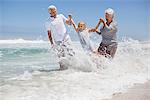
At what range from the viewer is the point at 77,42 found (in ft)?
29.8

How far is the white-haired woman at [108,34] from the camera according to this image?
8.44 meters

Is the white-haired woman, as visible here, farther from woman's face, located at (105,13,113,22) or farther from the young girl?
the young girl

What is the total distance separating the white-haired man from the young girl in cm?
27

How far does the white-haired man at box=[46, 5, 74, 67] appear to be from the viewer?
8391 mm

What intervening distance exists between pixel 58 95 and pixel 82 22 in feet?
11.1

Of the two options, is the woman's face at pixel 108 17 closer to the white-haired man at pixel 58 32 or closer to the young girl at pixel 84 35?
Result: the young girl at pixel 84 35

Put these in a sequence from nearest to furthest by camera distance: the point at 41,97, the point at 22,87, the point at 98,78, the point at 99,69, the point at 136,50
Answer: the point at 41,97 < the point at 22,87 < the point at 98,78 < the point at 99,69 < the point at 136,50

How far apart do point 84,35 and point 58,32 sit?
2.03ft

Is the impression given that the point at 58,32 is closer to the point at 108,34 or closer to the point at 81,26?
the point at 81,26

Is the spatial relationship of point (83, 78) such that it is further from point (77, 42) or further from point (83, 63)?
point (77, 42)

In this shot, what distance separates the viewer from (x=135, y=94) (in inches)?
217

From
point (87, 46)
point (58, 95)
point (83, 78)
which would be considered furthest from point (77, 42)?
point (58, 95)

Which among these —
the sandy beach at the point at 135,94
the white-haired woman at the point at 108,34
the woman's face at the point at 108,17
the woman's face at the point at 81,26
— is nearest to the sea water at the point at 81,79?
the sandy beach at the point at 135,94

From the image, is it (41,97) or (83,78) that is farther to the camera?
(83,78)
